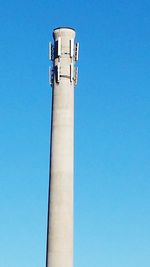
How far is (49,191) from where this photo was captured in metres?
70.8

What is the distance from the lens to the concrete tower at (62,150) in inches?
2697

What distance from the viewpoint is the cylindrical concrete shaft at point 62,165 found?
68.4m

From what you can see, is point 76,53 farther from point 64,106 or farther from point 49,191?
point 49,191

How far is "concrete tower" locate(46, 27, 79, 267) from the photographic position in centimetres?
6850

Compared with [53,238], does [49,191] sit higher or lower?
higher

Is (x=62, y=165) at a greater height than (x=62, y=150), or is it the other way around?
(x=62, y=150)

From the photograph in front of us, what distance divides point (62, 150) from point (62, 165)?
5.43ft

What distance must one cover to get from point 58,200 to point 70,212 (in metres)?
1.78

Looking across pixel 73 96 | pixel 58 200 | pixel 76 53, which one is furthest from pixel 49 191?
pixel 76 53

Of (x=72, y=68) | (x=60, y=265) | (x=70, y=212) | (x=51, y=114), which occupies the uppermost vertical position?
(x=72, y=68)

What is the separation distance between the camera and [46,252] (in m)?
69.1

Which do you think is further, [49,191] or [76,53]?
[76,53]

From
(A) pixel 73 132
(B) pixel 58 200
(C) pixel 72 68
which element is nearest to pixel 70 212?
(B) pixel 58 200

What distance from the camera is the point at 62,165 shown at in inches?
2800
